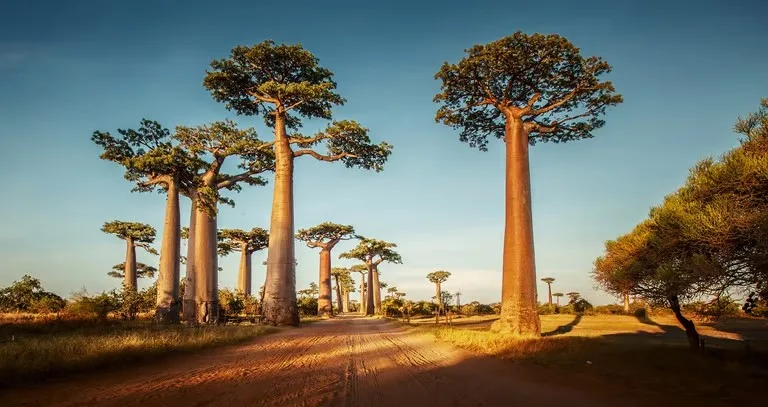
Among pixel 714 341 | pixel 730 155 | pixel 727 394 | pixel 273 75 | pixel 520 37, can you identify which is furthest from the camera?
pixel 273 75

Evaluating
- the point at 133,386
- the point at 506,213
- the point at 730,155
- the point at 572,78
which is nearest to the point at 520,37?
the point at 572,78

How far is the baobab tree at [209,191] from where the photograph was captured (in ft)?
81.0

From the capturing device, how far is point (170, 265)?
24.1 m

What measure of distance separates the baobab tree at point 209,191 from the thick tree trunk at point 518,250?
15656 mm

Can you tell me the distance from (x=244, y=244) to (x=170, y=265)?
76.4ft

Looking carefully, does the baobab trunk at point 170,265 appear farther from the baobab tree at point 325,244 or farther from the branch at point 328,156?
the baobab tree at point 325,244

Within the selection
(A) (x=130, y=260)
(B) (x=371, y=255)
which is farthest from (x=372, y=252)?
(A) (x=130, y=260)

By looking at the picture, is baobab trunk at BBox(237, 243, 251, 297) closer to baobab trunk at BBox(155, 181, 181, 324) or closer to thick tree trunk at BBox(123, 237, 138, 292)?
thick tree trunk at BBox(123, 237, 138, 292)

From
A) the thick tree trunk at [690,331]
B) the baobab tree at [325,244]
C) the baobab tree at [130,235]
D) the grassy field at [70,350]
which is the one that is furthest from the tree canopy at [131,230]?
the thick tree trunk at [690,331]

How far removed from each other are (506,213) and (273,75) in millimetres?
16474

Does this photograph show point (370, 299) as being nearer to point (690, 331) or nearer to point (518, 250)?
point (518, 250)

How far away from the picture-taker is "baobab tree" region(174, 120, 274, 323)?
81.0 ft

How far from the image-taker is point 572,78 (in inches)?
657

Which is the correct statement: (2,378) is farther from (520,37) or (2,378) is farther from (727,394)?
(520,37)
